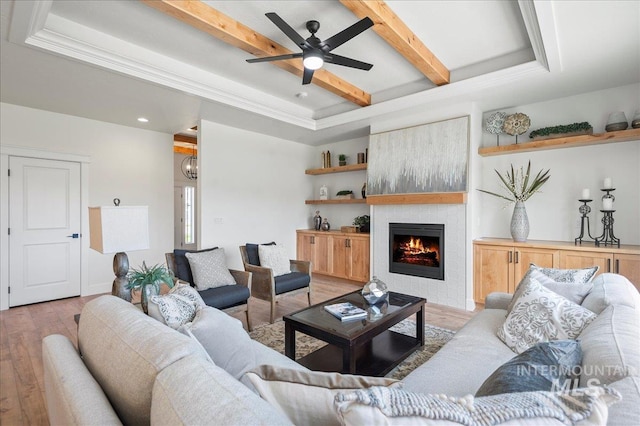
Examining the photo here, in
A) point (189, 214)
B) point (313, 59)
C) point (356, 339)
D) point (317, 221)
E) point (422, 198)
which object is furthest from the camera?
point (189, 214)

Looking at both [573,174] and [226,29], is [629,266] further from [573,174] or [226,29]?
[226,29]

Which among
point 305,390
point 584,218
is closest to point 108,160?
point 305,390

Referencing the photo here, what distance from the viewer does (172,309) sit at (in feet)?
4.90

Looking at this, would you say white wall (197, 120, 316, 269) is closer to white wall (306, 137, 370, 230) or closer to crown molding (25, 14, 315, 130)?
white wall (306, 137, 370, 230)

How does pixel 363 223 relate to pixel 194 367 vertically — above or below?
above

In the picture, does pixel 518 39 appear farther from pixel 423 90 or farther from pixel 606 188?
pixel 606 188

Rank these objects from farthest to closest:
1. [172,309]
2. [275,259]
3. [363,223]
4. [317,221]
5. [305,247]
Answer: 1. [317,221]
2. [305,247]
3. [363,223]
4. [275,259]
5. [172,309]

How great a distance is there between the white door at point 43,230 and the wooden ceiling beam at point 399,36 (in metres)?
4.58

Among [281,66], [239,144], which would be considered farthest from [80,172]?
[281,66]

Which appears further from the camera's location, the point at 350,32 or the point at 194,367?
the point at 350,32

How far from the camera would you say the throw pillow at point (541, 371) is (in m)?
0.89

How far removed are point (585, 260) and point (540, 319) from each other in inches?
89.1

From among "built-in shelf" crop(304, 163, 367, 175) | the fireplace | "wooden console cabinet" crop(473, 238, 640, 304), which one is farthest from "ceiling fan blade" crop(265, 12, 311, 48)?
"wooden console cabinet" crop(473, 238, 640, 304)

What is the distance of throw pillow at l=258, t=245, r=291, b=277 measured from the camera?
3836mm
